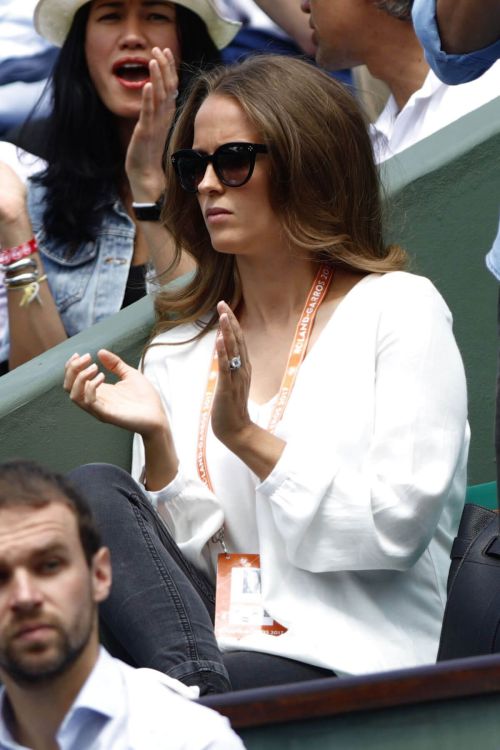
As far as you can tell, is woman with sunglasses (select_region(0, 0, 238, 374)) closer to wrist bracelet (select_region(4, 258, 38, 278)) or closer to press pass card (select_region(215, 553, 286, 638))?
wrist bracelet (select_region(4, 258, 38, 278))

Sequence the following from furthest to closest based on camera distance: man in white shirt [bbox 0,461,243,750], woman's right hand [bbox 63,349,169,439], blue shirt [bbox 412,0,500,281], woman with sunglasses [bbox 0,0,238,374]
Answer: woman with sunglasses [bbox 0,0,238,374] → woman's right hand [bbox 63,349,169,439] → blue shirt [bbox 412,0,500,281] → man in white shirt [bbox 0,461,243,750]

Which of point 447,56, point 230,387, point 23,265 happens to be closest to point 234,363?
point 230,387

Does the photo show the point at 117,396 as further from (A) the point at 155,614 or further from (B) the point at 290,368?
(A) the point at 155,614

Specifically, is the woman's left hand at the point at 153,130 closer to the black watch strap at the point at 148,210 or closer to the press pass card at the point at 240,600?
the black watch strap at the point at 148,210

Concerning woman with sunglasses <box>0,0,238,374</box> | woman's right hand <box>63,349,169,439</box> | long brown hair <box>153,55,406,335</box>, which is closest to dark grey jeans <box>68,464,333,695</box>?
woman's right hand <box>63,349,169,439</box>

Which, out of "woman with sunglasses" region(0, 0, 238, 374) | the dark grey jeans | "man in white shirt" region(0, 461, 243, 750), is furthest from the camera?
"woman with sunglasses" region(0, 0, 238, 374)

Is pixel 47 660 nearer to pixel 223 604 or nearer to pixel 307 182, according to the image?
pixel 223 604

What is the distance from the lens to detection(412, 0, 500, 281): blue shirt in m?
2.54

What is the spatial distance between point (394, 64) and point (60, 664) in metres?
2.86

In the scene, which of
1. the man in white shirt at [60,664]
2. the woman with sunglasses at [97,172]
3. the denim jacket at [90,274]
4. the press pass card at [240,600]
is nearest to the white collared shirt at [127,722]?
the man in white shirt at [60,664]

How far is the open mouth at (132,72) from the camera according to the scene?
455 cm

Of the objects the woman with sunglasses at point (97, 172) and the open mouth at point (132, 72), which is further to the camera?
the open mouth at point (132, 72)

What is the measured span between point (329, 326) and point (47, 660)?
1565 millimetres

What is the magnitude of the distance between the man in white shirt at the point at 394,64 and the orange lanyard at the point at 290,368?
2.76ft
